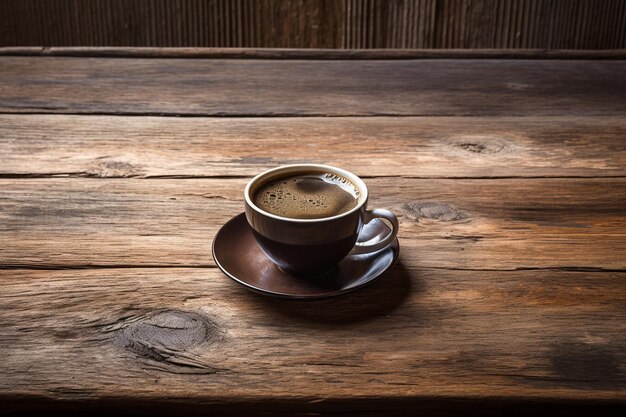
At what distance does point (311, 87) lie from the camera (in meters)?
1.04

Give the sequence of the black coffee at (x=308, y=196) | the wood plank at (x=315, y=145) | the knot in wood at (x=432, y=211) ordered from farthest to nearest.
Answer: the wood plank at (x=315, y=145)
the knot in wood at (x=432, y=211)
the black coffee at (x=308, y=196)

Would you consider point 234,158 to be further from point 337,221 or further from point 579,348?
point 579,348

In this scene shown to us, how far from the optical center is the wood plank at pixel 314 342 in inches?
18.1

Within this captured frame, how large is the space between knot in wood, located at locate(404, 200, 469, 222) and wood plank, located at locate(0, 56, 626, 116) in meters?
0.28

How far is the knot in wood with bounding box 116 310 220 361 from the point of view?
498 mm

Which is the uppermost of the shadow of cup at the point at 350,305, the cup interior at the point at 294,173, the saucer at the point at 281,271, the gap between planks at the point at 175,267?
the cup interior at the point at 294,173

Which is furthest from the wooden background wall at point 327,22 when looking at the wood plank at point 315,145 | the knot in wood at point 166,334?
the knot in wood at point 166,334

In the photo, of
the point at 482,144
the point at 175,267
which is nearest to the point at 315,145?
the point at 482,144

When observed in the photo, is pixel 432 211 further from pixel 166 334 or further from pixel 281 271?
pixel 166 334

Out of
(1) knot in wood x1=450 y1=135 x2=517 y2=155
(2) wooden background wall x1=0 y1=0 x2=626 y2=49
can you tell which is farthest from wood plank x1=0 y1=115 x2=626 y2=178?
(2) wooden background wall x1=0 y1=0 x2=626 y2=49

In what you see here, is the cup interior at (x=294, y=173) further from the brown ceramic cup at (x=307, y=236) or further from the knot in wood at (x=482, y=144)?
the knot in wood at (x=482, y=144)

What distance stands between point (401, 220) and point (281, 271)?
0.52ft

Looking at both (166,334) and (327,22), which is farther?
(327,22)

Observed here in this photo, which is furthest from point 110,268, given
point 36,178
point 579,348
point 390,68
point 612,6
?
point 612,6
